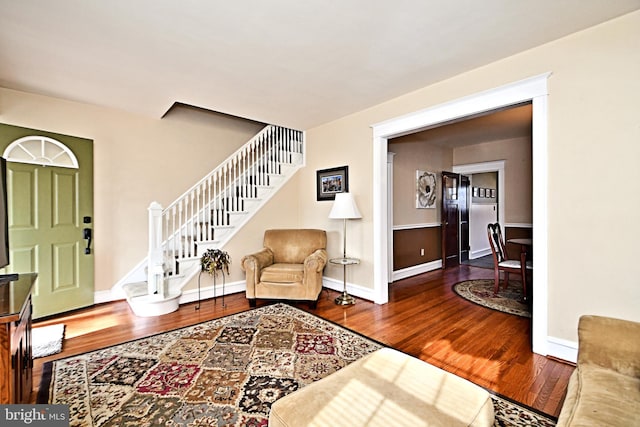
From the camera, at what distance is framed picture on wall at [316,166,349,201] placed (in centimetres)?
416

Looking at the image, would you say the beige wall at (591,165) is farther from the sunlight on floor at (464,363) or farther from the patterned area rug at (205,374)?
the patterned area rug at (205,374)

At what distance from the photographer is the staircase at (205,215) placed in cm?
342

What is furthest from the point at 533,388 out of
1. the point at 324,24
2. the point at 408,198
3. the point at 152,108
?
the point at 152,108

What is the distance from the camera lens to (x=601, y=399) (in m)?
1.17

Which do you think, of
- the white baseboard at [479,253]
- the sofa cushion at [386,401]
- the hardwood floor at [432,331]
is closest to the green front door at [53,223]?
the hardwood floor at [432,331]

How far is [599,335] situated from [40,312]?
4820mm

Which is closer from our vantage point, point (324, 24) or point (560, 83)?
point (324, 24)

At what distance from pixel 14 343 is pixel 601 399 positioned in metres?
2.55

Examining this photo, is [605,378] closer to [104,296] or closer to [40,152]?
[104,296]

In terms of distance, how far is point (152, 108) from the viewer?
3836 mm

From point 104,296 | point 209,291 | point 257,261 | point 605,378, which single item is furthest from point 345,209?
point 104,296

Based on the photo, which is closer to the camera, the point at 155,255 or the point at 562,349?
the point at 562,349

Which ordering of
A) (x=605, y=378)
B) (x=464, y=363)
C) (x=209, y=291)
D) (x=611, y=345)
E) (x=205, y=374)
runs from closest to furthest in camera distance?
(x=605, y=378) < (x=611, y=345) < (x=205, y=374) < (x=464, y=363) < (x=209, y=291)

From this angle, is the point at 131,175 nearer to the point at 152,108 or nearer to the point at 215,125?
the point at 152,108
